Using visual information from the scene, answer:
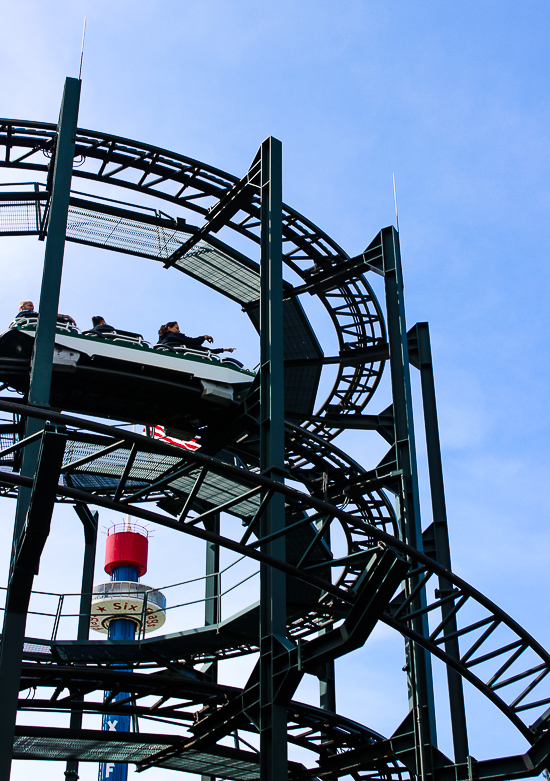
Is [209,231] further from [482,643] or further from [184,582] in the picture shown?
[482,643]

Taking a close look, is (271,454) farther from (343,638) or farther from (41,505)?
(41,505)

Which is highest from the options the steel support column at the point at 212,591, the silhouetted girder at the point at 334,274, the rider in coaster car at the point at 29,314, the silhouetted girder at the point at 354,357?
the silhouetted girder at the point at 334,274

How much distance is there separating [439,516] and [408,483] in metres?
2.20

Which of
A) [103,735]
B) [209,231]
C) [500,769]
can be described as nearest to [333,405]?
[209,231]

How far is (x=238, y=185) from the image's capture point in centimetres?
1852

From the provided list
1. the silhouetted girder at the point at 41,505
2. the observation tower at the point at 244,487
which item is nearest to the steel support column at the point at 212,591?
the observation tower at the point at 244,487

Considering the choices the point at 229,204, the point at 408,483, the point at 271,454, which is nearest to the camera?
the point at 271,454

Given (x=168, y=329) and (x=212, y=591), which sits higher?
(x=168, y=329)

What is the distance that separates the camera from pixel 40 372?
14383 millimetres

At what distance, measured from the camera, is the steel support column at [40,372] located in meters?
10.9

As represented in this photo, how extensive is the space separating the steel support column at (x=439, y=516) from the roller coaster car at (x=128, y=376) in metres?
5.10

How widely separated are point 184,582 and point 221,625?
1.96 metres

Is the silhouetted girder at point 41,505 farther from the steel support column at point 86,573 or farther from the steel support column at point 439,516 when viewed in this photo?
the steel support column at point 86,573

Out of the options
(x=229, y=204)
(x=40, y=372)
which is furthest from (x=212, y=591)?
(x=40, y=372)
